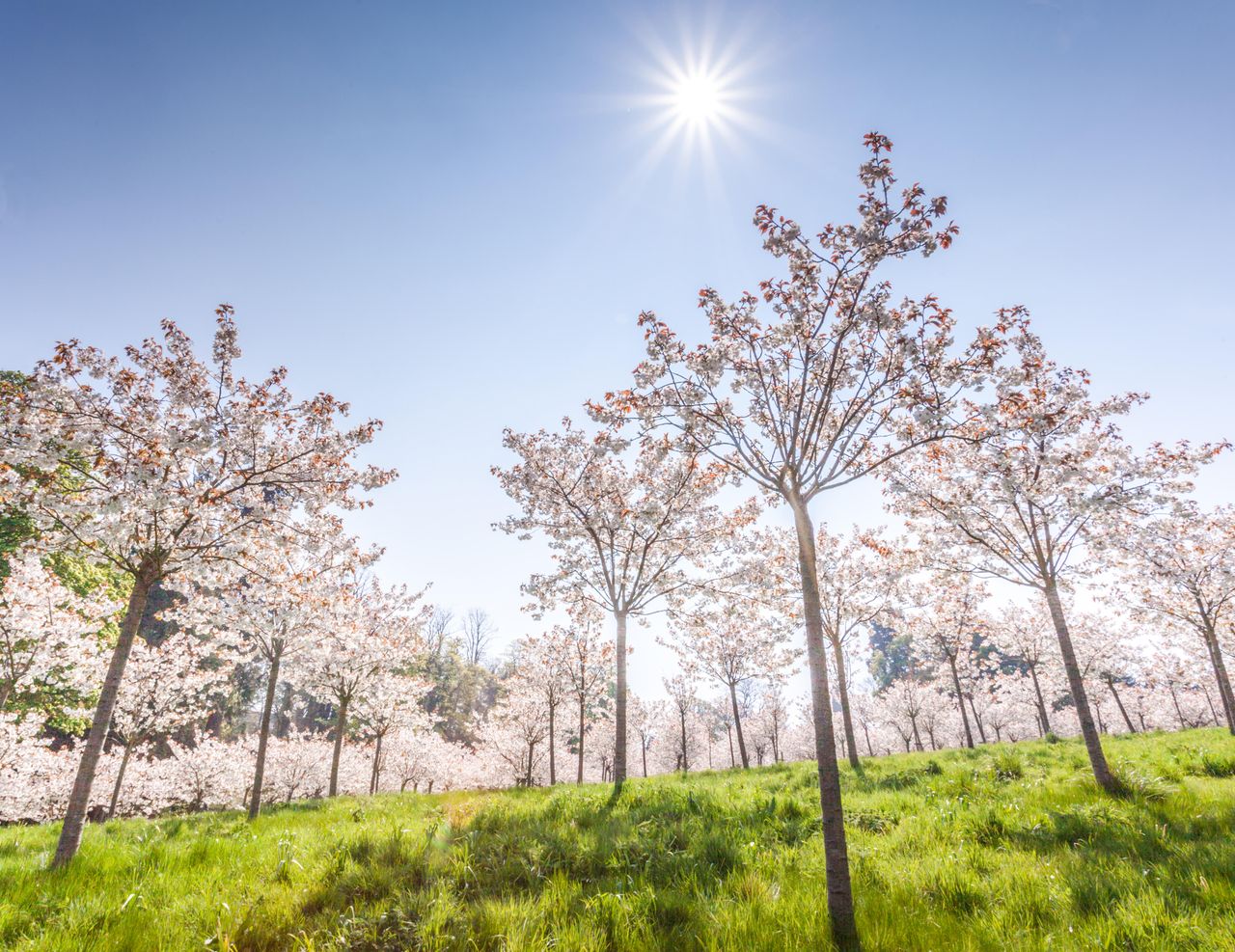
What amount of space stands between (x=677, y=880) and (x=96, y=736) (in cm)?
776

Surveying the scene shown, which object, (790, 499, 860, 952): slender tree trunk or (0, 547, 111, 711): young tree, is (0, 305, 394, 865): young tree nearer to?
(790, 499, 860, 952): slender tree trunk

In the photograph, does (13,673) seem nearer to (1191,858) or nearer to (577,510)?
(577,510)

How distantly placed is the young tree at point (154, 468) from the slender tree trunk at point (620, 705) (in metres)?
7.54

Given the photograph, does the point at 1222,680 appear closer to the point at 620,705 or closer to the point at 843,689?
the point at 843,689

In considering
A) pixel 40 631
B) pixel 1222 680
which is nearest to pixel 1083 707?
pixel 1222 680

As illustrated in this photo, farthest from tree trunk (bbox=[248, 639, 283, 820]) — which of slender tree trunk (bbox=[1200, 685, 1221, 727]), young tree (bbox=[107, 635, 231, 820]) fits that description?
slender tree trunk (bbox=[1200, 685, 1221, 727])

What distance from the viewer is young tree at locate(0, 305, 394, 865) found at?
6738mm

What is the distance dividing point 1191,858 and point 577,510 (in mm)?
11336

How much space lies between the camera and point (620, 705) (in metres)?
12.4

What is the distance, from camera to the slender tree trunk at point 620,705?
11.4m

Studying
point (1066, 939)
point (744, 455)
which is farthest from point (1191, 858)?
point (744, 455)

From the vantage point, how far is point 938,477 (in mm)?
10336

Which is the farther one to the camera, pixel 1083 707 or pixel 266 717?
pixel 266 717

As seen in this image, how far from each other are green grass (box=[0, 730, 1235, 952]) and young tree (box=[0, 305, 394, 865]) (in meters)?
2.81
